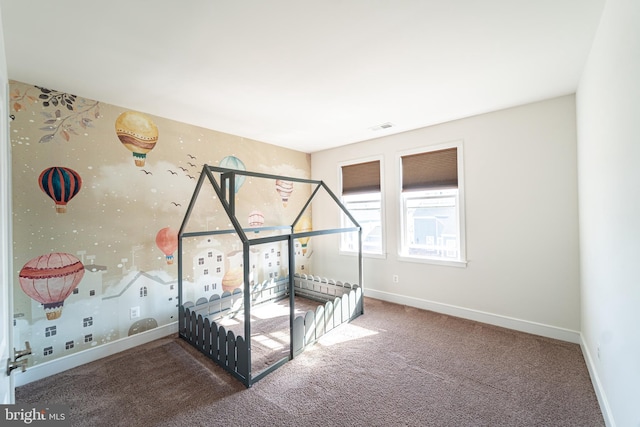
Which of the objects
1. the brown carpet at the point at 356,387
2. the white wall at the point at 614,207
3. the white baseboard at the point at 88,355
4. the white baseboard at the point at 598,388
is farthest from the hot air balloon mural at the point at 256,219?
the white baseboard at the point at 598,388

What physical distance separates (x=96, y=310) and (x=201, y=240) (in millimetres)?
1205

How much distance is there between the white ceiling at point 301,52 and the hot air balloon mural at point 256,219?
1552 millimetres

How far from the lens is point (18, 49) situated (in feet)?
6.00

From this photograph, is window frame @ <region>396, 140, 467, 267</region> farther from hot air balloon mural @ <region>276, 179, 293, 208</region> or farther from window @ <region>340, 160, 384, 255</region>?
hot air balloon mural @ <region>276, 179, 293, 208</region>

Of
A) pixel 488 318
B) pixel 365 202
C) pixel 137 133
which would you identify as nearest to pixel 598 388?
pixel 488 318

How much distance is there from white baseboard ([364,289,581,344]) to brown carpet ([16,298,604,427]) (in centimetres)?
12

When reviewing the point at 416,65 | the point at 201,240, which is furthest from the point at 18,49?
the point at 416,65

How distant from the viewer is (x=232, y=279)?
3.71 m

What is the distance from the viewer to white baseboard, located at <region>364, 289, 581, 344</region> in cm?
274

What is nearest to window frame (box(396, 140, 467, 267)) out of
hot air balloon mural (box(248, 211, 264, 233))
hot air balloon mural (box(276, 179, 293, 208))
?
hot air balloon mural (box(276, 179, 293, 208))

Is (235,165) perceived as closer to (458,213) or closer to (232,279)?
(232,279)

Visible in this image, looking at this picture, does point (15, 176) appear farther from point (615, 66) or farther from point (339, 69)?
point (615, 66)

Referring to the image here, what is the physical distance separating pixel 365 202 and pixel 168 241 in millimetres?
2904

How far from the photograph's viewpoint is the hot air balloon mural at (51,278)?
89.0 inches
